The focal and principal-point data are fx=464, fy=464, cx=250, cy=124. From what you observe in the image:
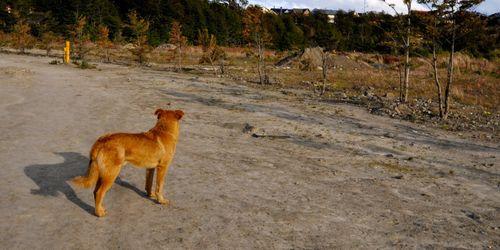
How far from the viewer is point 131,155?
557cm

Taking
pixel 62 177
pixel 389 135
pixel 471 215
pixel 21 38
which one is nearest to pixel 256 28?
pixel 389 135

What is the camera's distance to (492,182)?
27.2ft

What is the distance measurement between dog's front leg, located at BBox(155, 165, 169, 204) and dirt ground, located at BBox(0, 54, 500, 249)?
161mm

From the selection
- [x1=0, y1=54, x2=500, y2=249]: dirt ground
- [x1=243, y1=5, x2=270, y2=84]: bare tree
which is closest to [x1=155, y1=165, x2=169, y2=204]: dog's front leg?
[x1=0, y1=54, x2=500, y2=249]: dirt ground

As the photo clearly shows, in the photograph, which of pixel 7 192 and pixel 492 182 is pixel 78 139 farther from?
pixel 492 182

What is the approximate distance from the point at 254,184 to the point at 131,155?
7.80ft

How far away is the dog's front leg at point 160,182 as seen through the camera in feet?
19.7

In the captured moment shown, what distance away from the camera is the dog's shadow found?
249 inches

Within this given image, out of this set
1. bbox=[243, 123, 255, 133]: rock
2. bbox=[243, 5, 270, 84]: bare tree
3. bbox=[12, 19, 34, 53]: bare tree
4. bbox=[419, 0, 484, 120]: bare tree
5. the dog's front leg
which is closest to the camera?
the dog's front leg

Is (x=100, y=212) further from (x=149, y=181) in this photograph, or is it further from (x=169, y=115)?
(x=169, y=115)

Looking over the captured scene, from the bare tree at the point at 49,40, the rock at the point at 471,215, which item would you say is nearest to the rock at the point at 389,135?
the rock at the point at 471,215

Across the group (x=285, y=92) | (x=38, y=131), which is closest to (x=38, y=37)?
(x=285, y=92)

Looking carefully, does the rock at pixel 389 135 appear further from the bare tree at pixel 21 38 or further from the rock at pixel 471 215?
the bare tree at pixel 21 38

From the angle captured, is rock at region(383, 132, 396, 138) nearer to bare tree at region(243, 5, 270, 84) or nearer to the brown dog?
the brown dog
